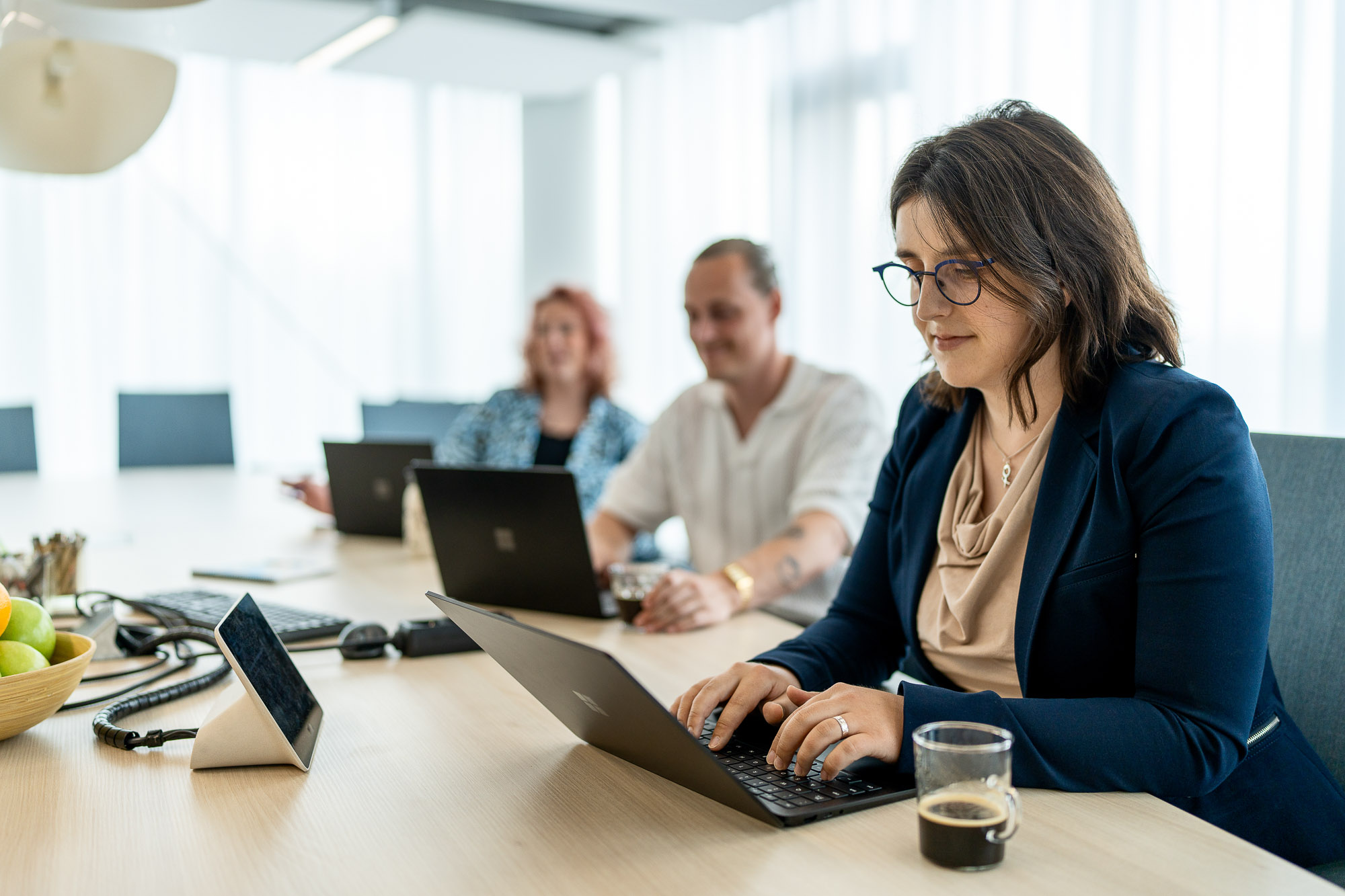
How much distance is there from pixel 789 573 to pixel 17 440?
3.17 meters

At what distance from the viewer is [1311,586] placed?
4.26ft

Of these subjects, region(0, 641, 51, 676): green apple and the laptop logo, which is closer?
the laptop logo

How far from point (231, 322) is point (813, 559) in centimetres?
431

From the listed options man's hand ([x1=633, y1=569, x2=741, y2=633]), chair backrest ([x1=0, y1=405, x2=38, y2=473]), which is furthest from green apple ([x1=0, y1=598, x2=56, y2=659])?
Result: chair backrest ([x1=0, y1=405, x2=38, y2=473])

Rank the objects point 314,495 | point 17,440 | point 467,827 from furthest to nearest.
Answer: point 17,440 < point 314,495 < point 467,827

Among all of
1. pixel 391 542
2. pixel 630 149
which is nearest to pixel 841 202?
pixel 630 149

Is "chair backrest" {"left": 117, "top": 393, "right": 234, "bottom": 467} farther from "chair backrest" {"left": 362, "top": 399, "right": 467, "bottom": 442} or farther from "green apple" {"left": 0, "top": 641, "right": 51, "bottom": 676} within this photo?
"green apple" {"left": 0, "top": 641, "right": 51, "bottom": 676}

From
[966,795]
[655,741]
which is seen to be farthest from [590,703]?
[966,795]

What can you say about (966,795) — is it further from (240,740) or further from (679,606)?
(679,606)

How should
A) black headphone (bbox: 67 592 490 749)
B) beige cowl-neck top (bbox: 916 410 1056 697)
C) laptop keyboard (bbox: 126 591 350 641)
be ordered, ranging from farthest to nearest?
laptop keyboard (bbox: 126 591 350 641) < black headphone (bbox: 67 592 490 749) < beige cowl-neck top (bbox: 916 410 1056 697)

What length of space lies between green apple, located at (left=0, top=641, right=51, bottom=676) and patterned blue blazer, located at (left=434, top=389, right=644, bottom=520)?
79.0 inches

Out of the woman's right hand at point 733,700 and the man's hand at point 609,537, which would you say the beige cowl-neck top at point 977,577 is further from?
the man's hand at point 609,537

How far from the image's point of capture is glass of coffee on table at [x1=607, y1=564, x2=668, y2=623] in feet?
5.42

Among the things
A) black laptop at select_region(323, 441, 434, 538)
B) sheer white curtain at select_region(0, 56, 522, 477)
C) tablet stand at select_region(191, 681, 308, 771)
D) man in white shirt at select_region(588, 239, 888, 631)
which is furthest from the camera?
sheer white curtain at select_region(0, 56, 522, 477)
